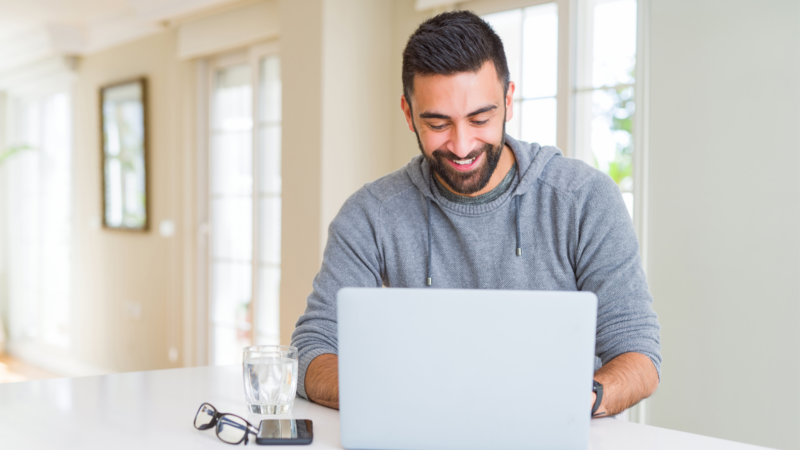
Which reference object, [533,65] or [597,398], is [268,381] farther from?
[533,65]

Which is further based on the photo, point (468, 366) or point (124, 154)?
point (124, 154)

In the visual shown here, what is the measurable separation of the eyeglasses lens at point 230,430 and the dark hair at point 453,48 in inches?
29.0

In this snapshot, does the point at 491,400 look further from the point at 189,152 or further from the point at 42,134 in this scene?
the point at 42,134

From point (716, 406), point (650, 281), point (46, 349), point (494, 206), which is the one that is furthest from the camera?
point (46, 349)

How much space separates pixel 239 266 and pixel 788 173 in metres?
2.82

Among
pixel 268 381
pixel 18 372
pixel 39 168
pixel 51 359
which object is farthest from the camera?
pixel 39 168

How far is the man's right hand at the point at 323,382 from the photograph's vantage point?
1049mm

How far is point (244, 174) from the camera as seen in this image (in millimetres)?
3734

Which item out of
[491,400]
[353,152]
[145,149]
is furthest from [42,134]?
[491,400]

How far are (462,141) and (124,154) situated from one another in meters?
3.69

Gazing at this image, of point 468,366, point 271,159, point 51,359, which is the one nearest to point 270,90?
point 271,159

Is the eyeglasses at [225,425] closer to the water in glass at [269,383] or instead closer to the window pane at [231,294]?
the water in glass at [269,383]

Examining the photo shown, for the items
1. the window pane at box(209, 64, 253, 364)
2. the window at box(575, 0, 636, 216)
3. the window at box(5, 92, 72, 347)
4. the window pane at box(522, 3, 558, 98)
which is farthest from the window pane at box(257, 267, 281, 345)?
the window at box(5, 92, 72, 347)

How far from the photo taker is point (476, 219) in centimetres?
140
